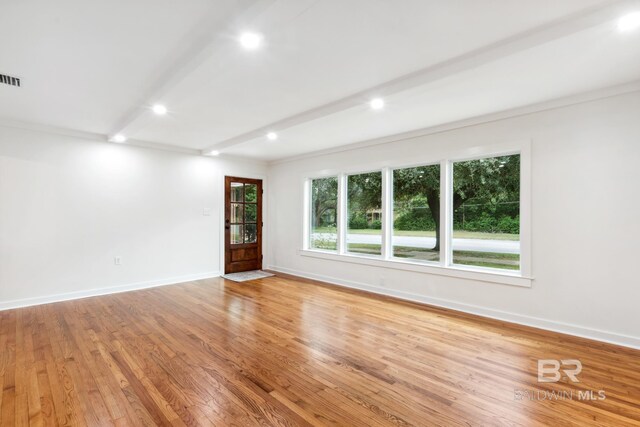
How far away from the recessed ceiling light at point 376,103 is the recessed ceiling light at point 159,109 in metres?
2.27

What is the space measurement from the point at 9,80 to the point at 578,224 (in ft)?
18.5

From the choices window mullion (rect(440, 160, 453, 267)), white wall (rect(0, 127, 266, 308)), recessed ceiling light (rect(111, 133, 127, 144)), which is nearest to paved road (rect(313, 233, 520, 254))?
window mullion (rect(440, 160, 453, 267))

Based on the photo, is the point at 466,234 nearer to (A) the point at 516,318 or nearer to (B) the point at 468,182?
(B) the point at 468,182

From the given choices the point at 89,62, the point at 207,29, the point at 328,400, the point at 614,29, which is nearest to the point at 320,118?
the point at 207,29

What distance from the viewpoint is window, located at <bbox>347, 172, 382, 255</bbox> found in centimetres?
511

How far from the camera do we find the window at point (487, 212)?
3729 mm

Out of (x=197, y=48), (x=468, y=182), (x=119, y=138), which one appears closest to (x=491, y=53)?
(x=468, y=182)

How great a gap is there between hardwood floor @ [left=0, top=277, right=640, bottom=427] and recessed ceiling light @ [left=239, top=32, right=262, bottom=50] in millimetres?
2418

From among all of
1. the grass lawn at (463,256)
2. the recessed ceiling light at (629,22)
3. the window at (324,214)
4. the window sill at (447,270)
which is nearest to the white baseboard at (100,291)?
the window at (324,214)

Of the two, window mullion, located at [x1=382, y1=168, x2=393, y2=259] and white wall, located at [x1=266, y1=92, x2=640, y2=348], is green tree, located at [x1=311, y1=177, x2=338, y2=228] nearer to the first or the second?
window mullion, located at [x1=382, y1=168, x2=393, y2=259]

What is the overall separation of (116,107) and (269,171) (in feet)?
11.8

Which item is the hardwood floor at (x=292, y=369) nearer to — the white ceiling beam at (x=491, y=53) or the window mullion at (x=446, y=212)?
the window mullion at (x=446, y=212)

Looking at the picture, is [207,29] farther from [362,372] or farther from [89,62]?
[362,372]

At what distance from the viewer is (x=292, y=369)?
Answer: 2512 mm
